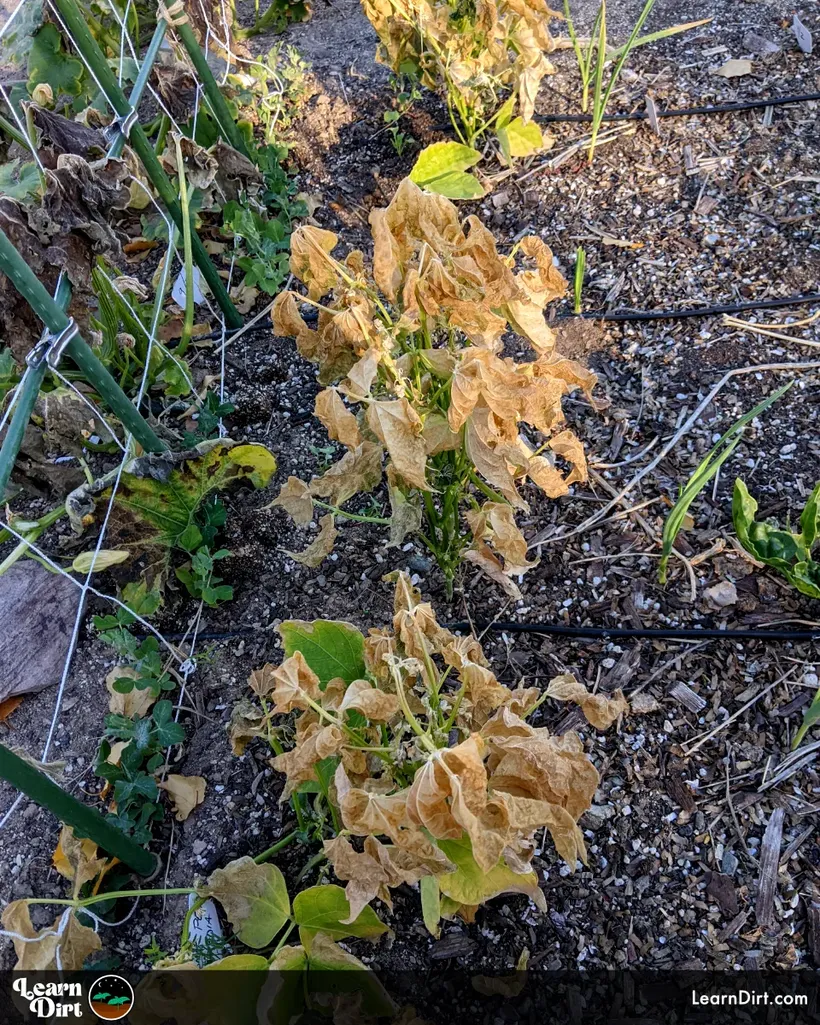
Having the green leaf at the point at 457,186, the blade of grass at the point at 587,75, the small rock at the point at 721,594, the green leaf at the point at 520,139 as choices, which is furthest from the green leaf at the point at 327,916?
the blade of grass at the point at 587,75

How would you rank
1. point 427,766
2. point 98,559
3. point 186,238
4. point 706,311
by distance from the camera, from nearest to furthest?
point 427,766
point 98,559
point 186,238
point 706,311

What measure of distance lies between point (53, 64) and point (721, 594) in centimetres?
248

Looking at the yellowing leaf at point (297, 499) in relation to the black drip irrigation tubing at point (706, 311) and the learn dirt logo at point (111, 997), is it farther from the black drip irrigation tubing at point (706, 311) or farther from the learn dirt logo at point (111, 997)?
the black drip irrigation tubing at point (706, 311)

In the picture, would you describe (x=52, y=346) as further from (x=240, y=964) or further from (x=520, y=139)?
(x=520, y=139)

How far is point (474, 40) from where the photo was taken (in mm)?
2422

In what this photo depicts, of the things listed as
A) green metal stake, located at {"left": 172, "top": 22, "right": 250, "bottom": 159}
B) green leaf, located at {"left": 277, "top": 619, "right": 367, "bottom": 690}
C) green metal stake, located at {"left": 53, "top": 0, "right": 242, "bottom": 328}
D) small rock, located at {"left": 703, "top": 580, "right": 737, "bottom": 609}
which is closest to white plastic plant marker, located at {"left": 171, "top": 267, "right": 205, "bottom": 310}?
green metal stake, located at {"left": 53, "top": 0, "right": 242, "bottom": 328}

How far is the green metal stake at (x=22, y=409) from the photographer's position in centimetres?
137

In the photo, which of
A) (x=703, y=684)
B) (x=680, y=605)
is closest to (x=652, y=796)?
(x=703, y=684)

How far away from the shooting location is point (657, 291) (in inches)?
92.0

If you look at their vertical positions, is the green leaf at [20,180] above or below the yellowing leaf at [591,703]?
above

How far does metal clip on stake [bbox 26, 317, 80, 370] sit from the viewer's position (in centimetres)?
149

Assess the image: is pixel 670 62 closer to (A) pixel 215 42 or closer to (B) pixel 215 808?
(A) pixel 215 42

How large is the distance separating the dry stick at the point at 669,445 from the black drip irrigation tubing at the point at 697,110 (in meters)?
1.22

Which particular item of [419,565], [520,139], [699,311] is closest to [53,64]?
[520,139]
